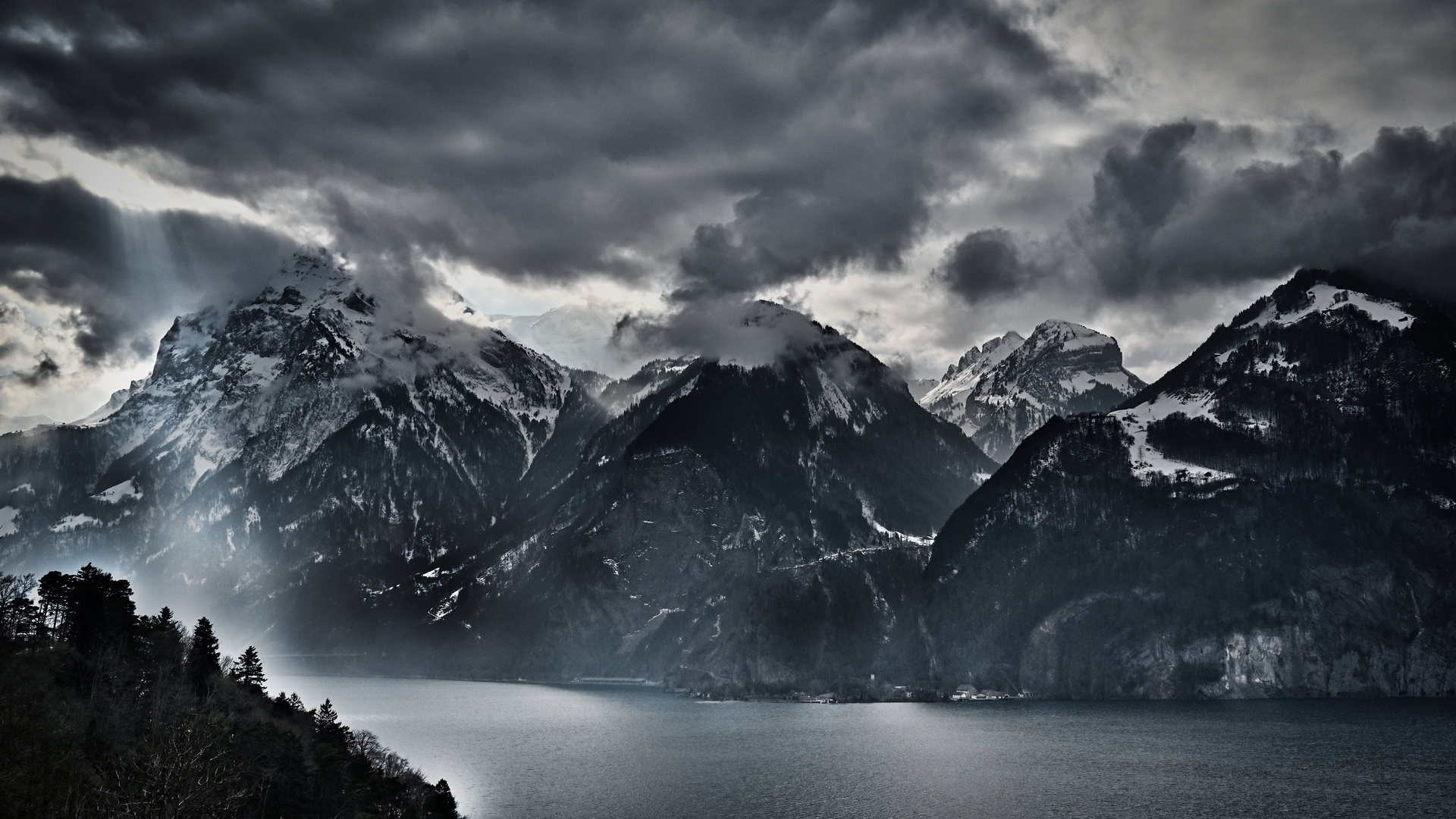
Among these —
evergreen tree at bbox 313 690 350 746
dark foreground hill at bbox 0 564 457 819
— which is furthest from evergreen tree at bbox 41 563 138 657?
evergreen tree at bbox 313 690 350 746

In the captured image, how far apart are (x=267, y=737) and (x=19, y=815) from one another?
43.1 metres

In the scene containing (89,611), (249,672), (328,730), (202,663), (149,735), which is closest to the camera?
(149,735)

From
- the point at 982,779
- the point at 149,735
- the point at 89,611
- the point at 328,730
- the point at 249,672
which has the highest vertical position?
the point at 89,611

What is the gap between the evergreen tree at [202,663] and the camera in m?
146

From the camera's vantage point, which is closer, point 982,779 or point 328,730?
point 328,730

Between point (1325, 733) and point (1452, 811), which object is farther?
point (1325, 733)

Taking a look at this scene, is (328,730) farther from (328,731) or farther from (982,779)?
(982,779)

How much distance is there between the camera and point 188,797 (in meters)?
54.3

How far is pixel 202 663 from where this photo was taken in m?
150

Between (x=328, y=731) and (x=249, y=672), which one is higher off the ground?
(x=249, y=672)

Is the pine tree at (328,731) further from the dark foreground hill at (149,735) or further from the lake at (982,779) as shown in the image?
the lake at (982,779)

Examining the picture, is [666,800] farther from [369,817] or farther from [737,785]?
[369,817]

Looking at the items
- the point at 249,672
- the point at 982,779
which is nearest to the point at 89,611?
the point at 249,672

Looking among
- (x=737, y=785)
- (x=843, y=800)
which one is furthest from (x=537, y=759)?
(x=843, y=800)
